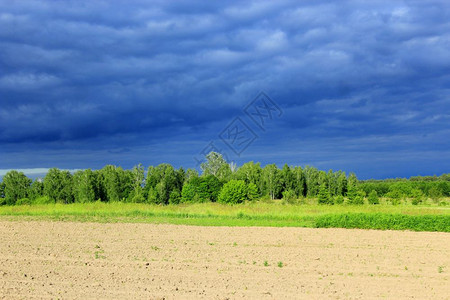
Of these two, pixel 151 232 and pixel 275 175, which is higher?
pixel 275 175

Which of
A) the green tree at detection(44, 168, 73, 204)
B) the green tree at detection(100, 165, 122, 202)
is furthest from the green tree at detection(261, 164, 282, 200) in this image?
the green tree at detection(44, 168, 73, 204)

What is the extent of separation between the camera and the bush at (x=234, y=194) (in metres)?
43.8

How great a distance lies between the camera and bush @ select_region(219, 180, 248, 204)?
4378cm

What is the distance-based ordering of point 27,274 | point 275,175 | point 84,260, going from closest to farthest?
point 27,274 < point 84,260 < point 275,175

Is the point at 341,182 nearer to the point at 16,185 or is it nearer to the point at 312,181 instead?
the point at 312,181

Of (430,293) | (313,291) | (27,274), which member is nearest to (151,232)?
(27,274)

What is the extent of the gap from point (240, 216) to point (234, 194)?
16816mm

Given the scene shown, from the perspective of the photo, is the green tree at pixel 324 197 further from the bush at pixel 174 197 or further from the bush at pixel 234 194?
the bush at pixel 174 197

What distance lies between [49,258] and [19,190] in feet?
126

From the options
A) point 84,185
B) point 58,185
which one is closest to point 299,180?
point 84,185

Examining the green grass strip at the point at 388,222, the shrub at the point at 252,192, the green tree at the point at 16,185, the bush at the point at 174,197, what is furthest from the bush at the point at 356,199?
the green tree at the point at 16,185

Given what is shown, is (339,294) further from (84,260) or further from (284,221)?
(284,221)

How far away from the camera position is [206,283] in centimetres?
988

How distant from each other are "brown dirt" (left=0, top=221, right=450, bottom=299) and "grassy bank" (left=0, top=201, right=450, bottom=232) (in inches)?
93.1
